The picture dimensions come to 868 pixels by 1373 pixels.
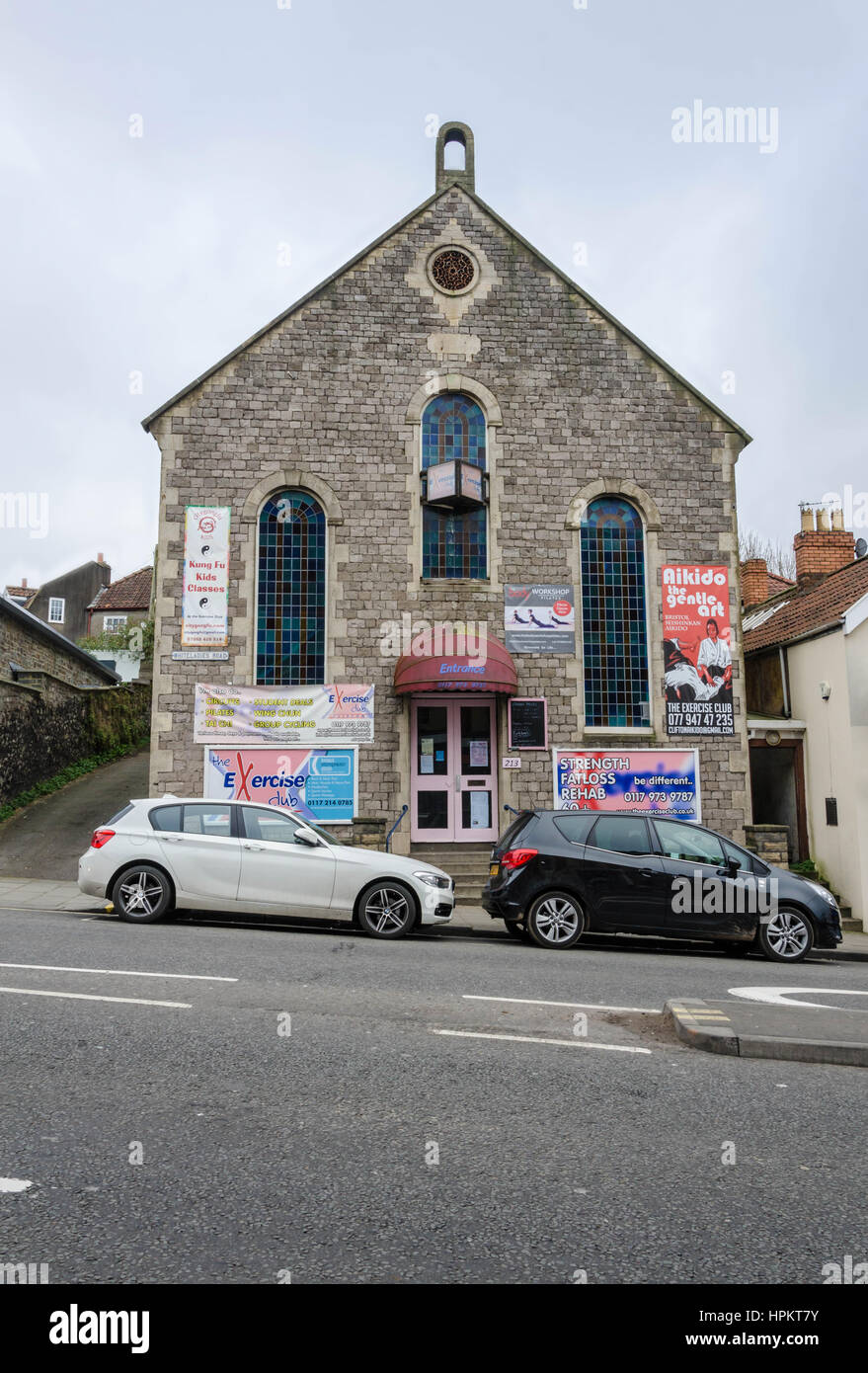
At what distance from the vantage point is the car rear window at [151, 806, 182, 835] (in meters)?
11.5

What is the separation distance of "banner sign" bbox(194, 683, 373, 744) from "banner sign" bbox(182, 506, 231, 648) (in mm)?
876

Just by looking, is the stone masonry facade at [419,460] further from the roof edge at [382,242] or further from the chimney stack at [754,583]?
the chimney stack at [754,583]

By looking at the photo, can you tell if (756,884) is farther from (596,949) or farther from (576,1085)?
(576,1085)

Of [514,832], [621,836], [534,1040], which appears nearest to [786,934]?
[621,836]

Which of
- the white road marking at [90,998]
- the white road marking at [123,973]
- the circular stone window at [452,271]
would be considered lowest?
the white road marking at [90,998]

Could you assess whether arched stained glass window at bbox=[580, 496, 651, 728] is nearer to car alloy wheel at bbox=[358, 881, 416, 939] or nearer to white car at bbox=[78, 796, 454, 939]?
white car at bbox=[78, 796, 454, 939]

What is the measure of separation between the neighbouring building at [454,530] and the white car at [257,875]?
15.6 ft

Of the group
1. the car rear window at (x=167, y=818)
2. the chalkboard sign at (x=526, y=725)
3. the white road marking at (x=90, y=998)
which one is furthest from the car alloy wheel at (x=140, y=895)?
the chalkboard sign at (x=526, y=725)

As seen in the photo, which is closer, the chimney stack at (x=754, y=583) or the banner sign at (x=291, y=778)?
the banner sign at (x=291, y=778)

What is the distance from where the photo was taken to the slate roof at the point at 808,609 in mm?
16875

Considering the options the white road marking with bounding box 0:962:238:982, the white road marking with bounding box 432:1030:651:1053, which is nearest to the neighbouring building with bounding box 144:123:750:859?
the white road marking with bounding box 0:962:238:982
